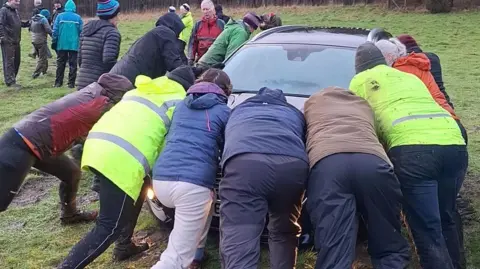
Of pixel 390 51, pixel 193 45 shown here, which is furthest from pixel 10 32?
pixel 390 51

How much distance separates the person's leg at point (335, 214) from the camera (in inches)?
142

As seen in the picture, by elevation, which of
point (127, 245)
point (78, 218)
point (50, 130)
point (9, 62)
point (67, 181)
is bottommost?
point (78, 218)

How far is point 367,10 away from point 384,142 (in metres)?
24.8

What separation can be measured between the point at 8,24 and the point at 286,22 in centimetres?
1456

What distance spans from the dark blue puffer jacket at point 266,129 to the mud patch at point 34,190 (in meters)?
3.20

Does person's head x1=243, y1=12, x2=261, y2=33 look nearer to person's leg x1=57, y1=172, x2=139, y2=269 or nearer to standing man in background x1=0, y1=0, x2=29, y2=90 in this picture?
person's leg x1=57, y1=172, x2=139, y2=269

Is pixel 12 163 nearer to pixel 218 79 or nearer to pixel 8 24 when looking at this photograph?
pixel 218 79

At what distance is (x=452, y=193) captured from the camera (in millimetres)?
4172

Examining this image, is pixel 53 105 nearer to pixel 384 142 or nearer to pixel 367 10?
pixel 384 142

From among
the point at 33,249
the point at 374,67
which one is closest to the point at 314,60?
the point at 374,67

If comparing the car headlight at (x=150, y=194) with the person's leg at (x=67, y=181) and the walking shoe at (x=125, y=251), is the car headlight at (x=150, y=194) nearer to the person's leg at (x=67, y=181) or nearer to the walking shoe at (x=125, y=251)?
the walking shoe at (x=125, y=251)

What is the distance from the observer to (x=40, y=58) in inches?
583

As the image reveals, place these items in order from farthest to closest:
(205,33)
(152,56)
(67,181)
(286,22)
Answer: (286,22)
(205,33)
(152,56)
(67,181)

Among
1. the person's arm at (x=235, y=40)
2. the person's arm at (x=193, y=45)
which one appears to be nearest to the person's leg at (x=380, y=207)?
the person's arm at (x=235, y=40)
